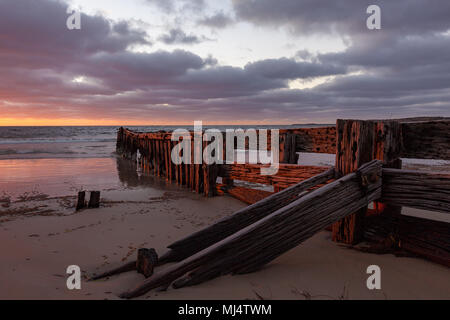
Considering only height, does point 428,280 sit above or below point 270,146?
below

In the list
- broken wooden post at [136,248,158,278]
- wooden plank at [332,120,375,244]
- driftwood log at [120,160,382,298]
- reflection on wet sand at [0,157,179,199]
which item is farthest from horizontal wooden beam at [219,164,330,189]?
reflection on wet sand at [0,157,179,199]

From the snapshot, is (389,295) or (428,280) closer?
Result: (389,295)

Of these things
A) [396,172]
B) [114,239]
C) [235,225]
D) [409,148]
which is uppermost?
[409,148]

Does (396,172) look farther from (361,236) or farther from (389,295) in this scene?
(389,295)

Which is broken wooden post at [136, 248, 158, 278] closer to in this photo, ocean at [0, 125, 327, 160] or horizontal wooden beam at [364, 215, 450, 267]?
horizontal wooden beam at [364, 215, 450, 267]

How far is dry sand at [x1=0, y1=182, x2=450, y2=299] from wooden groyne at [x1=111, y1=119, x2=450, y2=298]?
15cm

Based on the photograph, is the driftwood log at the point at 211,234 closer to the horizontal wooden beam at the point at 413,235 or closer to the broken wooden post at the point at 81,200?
the horizontal wooden beam at the point at 413,235

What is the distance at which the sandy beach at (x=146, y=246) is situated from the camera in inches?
88.4

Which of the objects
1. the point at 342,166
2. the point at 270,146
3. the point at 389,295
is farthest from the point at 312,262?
the point at 270,146

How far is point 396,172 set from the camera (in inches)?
112

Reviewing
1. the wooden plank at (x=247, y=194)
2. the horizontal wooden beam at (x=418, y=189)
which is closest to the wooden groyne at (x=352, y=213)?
the horizontal wooden beam at (x=418, y=189)
